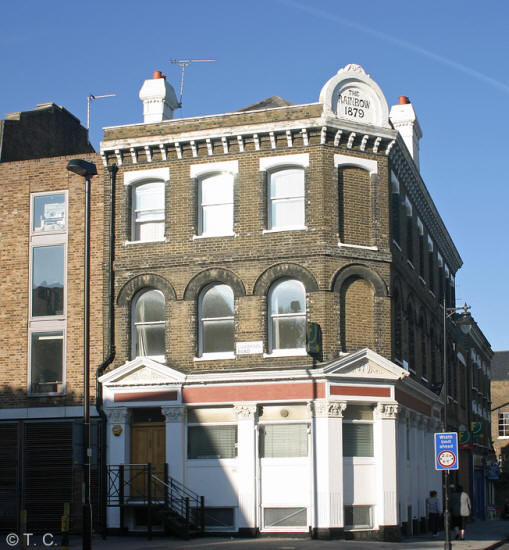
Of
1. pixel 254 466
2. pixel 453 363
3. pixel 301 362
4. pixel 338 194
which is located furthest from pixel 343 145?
pixel 453 363

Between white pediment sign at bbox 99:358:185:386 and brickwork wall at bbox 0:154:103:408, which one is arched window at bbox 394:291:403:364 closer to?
white pediment sign at bbox 99:358:185:386

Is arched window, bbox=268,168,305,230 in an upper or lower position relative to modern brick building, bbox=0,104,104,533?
upper

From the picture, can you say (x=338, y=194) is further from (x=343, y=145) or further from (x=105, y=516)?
(x=105, y=516)

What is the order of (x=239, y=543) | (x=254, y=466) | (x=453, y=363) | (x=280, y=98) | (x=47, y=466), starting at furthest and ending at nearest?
(x=453, y=363) < (x=280, y=98) < (x=47, y=466) < (x=254, y=466) < (x=239, y=543)

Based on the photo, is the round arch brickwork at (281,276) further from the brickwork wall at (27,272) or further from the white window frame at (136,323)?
the brickwork wall at (27,272)

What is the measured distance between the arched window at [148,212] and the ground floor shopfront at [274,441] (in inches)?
158

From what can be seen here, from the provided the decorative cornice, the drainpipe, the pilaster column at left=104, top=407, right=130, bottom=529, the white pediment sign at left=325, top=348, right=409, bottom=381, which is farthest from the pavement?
the decorative cornice

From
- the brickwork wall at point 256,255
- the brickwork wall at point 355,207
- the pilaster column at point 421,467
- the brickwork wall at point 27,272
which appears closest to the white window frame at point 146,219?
the brickwork wall at point 256,255

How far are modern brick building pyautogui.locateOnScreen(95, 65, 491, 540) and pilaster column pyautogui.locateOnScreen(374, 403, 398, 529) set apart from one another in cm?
4

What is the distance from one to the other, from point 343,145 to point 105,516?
1254 cm

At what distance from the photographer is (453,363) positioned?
45.0 meters

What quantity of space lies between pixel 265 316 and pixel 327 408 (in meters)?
3.23

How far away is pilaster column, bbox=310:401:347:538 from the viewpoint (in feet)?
→ 84.4

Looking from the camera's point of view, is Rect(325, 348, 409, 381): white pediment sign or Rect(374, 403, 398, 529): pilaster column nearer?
Rect(325, 348, 409, 381): white pediment sign
